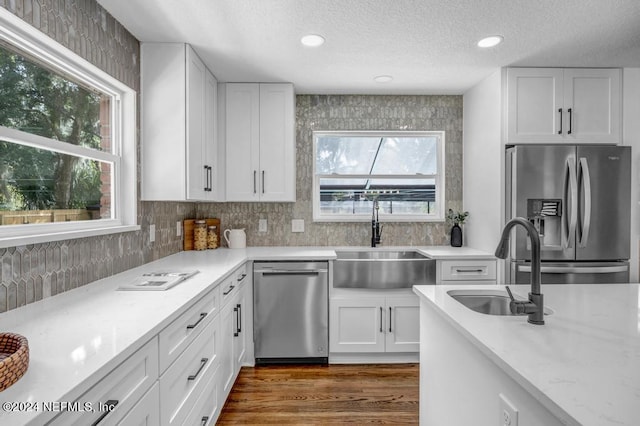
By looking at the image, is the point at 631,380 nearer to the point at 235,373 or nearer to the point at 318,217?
the point at 235,373

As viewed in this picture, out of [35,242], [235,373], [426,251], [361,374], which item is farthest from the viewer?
[426,251]

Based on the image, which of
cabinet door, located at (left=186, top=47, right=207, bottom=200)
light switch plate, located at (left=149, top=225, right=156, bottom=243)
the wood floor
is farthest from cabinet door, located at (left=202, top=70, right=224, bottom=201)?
the wood floor

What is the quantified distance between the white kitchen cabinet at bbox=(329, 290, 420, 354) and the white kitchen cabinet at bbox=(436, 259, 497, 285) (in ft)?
1.02

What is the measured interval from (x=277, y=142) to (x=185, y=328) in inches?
79.2

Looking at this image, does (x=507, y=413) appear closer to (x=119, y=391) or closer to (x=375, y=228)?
(x=119, y=391)

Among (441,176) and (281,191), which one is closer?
(281,191)

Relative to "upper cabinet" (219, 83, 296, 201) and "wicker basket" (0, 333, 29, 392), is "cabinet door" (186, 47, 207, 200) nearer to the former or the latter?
"upper cabinet" (219, 83, 296, 201)

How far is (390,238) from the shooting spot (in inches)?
138

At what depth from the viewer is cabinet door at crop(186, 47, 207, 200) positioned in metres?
2.40

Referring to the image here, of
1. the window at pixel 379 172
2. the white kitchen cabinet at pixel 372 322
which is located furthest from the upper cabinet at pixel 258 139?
the white kitchen cabinet at pixel 372 322

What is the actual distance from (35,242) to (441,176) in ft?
10.6

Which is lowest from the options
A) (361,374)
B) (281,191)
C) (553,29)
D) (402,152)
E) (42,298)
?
(361,374)

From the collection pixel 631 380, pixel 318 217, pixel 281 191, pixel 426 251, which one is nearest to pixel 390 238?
pixel 426 251

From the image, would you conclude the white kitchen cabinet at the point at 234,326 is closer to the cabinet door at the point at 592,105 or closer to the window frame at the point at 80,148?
the window frame at the point at 80,148
